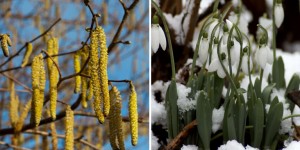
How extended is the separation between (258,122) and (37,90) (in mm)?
411

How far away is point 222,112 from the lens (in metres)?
1.18

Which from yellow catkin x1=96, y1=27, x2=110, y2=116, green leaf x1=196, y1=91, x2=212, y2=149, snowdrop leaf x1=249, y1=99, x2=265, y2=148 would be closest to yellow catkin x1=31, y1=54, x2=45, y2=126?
yellow catkin x1=96, y1=27, x2=110, y2=116

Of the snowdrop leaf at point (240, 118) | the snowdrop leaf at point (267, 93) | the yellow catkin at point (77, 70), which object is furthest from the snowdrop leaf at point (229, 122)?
the yellow catkin at point (77, 70)

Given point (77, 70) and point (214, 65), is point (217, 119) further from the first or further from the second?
point (77, 70)

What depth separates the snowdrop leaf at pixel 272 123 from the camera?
44.5 inches

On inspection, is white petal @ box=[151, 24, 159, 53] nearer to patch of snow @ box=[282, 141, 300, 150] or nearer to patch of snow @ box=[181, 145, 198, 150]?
patch of snow @ box=[181, 145, 198, 150]

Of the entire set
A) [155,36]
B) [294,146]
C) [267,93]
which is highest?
[155,36]

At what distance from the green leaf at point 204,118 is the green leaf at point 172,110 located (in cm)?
6

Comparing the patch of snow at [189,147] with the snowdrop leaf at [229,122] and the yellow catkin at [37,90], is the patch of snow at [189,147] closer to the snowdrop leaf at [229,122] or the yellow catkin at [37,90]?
the snowdrop leaf at [229,122]

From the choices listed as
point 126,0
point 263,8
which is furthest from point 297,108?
point 263,8

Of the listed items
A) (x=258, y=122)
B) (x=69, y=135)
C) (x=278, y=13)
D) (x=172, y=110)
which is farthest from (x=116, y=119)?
(x=278, y=13)

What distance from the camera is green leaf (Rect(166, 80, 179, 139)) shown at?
3.66ft

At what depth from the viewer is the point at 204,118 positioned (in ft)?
3.59

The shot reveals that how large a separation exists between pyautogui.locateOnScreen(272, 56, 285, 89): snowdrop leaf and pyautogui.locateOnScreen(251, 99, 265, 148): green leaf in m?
0.18
